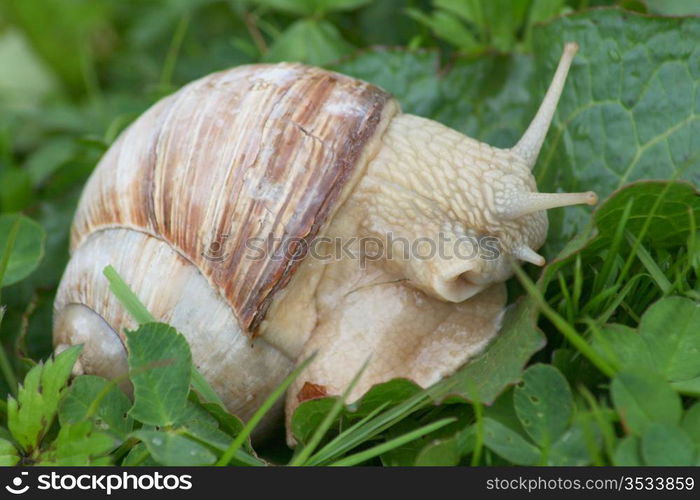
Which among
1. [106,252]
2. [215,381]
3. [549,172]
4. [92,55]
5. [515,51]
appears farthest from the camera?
[92,55]

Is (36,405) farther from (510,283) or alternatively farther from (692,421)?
(692,421)

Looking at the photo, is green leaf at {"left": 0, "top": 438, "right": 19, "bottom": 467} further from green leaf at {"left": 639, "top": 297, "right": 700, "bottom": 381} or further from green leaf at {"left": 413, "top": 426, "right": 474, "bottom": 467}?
green leaf at {"left": 639, "top": 297, "right": 700, "bottom": 381}

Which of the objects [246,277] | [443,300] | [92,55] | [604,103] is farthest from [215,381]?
[92,55]

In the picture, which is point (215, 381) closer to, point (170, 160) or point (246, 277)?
point (246, 277)

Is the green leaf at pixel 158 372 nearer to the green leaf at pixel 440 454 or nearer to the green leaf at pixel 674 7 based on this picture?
the green leaf at pixel 440 454

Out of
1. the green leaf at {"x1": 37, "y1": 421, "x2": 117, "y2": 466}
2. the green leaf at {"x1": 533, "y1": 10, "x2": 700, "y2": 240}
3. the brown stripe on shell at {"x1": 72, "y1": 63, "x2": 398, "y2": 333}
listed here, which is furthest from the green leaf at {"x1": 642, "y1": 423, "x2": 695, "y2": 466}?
the green leaf at {"x1": 37, "y1": 421, "x2": 117, "y2": 466}

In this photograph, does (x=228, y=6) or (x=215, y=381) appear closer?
(x=215, y=381)

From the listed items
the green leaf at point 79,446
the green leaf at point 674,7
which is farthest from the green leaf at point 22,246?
the green leaf at point 674,7
